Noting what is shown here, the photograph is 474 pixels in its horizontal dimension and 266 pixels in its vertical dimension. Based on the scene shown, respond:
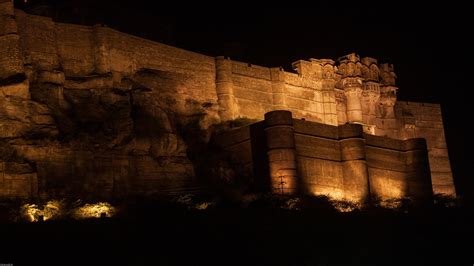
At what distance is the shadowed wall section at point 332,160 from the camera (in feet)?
149

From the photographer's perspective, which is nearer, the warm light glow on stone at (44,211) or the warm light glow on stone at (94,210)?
the warm light glow on stone at (44,211)

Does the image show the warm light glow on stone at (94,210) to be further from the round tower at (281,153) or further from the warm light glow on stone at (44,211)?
the round tower at (281,153)

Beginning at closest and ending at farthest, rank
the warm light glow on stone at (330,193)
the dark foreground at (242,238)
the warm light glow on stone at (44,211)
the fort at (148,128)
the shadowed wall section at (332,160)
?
1. the dark foreground at (242,238)
2. the warm light glow on stone at (44,211)
3. the fort at (148,128)
4. the shadowed wall section at (332,160)
5. the warm light glow on stone at (330,193)

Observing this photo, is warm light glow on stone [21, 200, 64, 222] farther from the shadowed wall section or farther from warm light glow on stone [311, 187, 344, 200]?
warm light glow on stone [311, 187, 344, 200]

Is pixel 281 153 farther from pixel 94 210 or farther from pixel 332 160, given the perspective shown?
pixel 94 210

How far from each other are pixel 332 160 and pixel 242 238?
13.8 metres

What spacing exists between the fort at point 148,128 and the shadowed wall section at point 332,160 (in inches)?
2.4

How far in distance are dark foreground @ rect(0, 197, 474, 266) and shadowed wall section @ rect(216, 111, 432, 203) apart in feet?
10.2

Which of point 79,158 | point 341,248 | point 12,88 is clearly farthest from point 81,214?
point 341,248

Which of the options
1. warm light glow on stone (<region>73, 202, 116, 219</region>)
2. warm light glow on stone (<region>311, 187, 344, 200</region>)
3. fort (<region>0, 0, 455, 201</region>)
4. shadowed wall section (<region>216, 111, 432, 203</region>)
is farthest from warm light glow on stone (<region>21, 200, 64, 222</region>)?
warm light glow on stone (<region>311, 187, 344, 200</region>)

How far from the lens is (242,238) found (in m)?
35.8

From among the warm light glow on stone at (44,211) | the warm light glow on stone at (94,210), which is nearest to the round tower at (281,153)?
the warm light glow on stone at (94,210)

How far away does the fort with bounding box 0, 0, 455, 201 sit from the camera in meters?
41.8

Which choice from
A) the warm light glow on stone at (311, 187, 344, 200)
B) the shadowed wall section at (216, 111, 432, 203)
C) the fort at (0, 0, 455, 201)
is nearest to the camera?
the fort at (0, 0, 455, 201)
